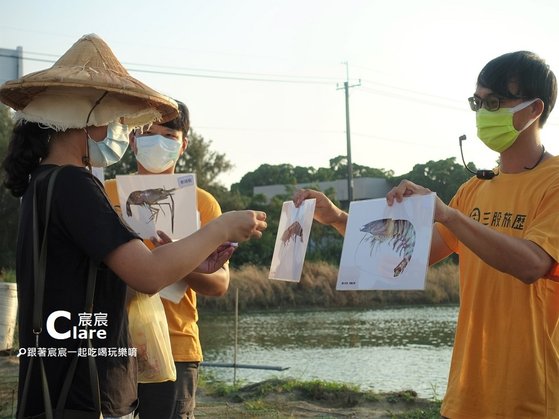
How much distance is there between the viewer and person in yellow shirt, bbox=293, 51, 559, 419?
A: 8.52 feet


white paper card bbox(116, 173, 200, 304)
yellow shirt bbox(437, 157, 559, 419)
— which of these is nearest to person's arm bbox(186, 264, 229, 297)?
white paper card bbox(116, 173, 200, 304)

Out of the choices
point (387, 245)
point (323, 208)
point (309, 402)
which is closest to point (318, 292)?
point (309, 402)

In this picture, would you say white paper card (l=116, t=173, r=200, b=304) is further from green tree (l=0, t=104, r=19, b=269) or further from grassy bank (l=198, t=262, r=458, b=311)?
green tree (l=0, t=104, r=19, b=269)

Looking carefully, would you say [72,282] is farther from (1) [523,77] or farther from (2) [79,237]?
(1) [523,77]

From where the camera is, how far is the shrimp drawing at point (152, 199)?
3357 millimetres

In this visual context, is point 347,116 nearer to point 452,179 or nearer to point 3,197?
point 452,179

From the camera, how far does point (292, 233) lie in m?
3.47

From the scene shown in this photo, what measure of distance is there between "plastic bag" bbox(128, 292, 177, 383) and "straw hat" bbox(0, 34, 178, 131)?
711 mm

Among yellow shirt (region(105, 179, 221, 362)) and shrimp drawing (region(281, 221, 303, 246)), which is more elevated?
shrimp drawing (region(281, 221, 303, 246))

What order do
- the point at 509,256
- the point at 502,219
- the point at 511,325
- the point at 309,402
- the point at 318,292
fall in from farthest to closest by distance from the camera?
1. the point at 318,292
2. the point at 309,402
3. the point at 502,219
4. the point at 511,325
5. the point at 509,256

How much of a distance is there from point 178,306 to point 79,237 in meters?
1.39

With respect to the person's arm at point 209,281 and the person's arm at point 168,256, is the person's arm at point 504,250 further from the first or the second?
the person's arm at point 209,281

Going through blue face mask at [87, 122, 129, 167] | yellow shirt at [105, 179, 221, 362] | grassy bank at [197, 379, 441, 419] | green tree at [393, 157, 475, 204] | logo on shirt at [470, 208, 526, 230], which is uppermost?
green tree at [393, 157, 475, 204]

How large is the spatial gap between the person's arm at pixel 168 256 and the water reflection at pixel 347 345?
6.50 m
